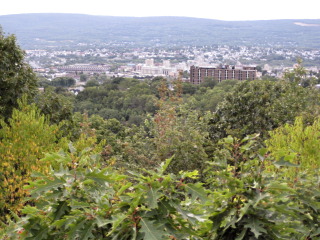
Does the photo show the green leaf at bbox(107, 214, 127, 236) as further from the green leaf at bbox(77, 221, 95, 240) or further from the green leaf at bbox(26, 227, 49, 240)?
the green leaf at bbox(26, 227, 49, 240)

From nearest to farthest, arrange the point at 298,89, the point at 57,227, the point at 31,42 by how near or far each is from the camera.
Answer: the point at 57,227 < the point at 298,89 < the point at 31,42

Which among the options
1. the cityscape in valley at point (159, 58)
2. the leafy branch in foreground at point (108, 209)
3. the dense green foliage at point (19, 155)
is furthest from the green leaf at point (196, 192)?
the cityscape in valley at point (159, 58)

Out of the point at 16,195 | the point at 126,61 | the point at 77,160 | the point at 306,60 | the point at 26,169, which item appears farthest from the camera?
the point at 126,61

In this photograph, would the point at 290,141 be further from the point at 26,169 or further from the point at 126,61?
the point at 126,61

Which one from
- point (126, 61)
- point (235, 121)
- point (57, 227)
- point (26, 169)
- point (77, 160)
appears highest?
point (77, 160)

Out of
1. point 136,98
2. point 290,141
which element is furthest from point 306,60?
point 290,141

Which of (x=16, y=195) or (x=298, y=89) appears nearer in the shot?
(x=16, y=195)
